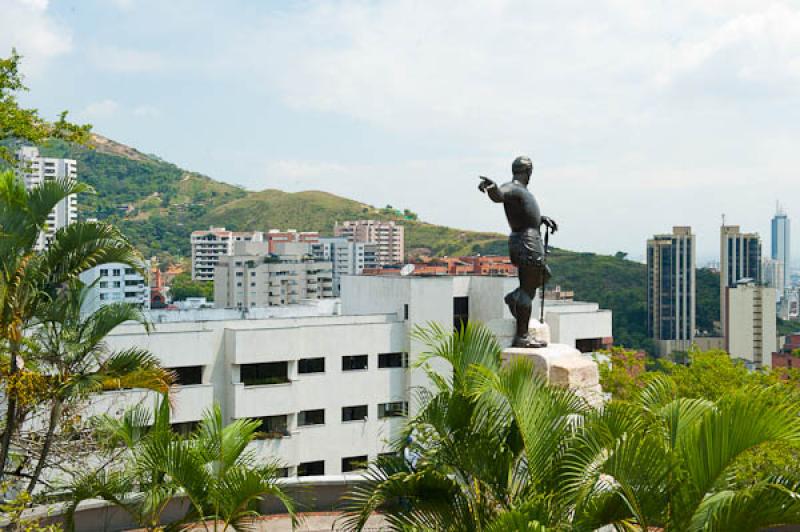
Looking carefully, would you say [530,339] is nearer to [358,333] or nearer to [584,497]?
[584,497]

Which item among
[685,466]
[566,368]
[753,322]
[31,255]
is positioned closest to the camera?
[685,466]

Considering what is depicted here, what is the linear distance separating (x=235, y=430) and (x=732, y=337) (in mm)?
102188

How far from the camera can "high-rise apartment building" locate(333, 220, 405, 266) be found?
176 meters

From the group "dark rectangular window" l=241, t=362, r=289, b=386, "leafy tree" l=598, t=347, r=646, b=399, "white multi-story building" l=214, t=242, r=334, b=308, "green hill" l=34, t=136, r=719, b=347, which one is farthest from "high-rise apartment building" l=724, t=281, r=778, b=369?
"dark rectangular window" l=241, t=362, r=289, b=386

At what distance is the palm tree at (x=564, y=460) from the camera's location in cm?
603

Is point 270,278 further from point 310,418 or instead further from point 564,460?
point 564,460

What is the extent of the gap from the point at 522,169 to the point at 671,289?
126m

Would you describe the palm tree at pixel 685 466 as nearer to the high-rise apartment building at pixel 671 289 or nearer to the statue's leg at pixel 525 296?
the statue's leg at pixel 525 296

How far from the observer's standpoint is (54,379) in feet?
31.0

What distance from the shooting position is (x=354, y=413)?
36031mm

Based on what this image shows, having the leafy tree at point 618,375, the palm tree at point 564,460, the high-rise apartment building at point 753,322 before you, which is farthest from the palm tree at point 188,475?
the high-rise apartment building at point 753,322

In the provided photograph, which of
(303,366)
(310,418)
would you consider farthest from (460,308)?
(310,418)

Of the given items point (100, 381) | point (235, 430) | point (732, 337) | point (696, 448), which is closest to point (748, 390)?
point (696, 448)

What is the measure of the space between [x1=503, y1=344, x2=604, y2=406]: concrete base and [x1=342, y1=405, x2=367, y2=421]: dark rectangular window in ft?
88.4
